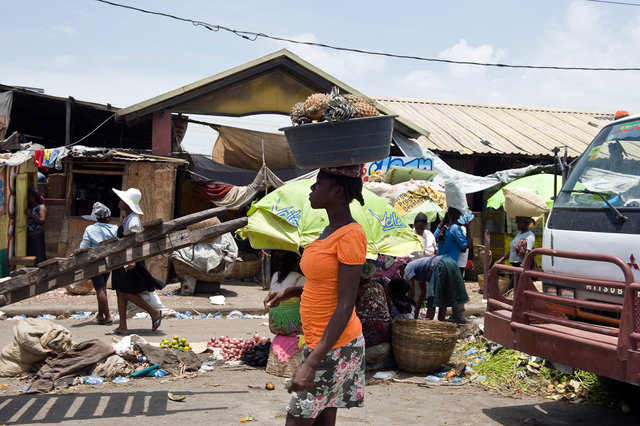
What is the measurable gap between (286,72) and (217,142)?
2517 millimetres

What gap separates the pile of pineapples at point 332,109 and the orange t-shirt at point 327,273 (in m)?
0.80

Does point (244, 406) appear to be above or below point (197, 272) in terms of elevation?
below

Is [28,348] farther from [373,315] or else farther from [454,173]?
[454,173]

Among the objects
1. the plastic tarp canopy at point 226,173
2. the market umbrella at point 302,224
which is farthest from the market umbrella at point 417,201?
the market umbrella at point 302,224

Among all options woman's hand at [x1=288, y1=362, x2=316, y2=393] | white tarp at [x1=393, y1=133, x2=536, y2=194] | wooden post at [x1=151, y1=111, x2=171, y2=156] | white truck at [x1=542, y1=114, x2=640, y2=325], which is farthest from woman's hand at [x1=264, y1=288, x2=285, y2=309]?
white tarp at [x1=393, y1=133, x2=536, y2=194]

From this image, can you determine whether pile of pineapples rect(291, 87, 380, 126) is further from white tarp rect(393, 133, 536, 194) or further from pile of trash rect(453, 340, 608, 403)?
white tarp rect(393, 133, 536, 194)

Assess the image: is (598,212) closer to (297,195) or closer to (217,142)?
(297,195)

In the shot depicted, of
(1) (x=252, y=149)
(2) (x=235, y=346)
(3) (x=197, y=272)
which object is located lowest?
(2) (x=235, y=346)

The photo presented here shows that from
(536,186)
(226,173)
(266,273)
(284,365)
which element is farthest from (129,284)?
(536,186)

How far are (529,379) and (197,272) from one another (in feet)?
22.9

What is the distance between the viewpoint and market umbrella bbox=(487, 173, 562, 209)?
1291cm

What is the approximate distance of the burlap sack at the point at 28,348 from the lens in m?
6.19

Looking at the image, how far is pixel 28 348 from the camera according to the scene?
243 inches

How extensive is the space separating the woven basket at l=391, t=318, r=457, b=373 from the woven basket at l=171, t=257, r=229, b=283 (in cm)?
569
